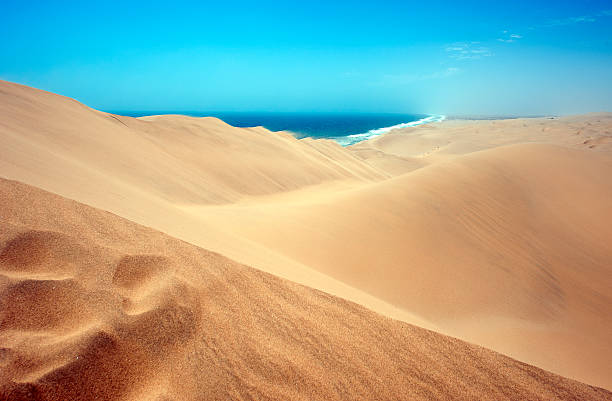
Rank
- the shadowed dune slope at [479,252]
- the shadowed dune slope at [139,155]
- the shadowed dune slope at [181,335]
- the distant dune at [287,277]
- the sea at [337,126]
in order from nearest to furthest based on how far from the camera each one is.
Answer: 1. the shadowed dune slope at [181,335]
2. the distant dune at [287,277]
3. the shadowed dune slope at [479,252]
4. the shadowed dune slope at [139,155]
5. the sea at [337,126]

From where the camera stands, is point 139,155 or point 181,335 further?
point 139,155

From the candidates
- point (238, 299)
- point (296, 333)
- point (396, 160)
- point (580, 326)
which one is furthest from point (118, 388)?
point (396, 160)

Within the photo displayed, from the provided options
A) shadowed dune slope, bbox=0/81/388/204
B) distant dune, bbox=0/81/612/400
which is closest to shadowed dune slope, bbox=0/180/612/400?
distant dune, bbox=0/81/612/400

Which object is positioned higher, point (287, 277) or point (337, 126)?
point (337, 126)

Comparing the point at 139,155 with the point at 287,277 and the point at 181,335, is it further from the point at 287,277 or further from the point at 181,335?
the point at 181,335

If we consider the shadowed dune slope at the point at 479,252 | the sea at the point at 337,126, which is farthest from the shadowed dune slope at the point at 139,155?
the sea at the point at 337,126

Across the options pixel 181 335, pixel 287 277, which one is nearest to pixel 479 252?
pixel 287 277

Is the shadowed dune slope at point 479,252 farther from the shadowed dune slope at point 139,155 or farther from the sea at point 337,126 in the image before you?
the sea at point 337,126
